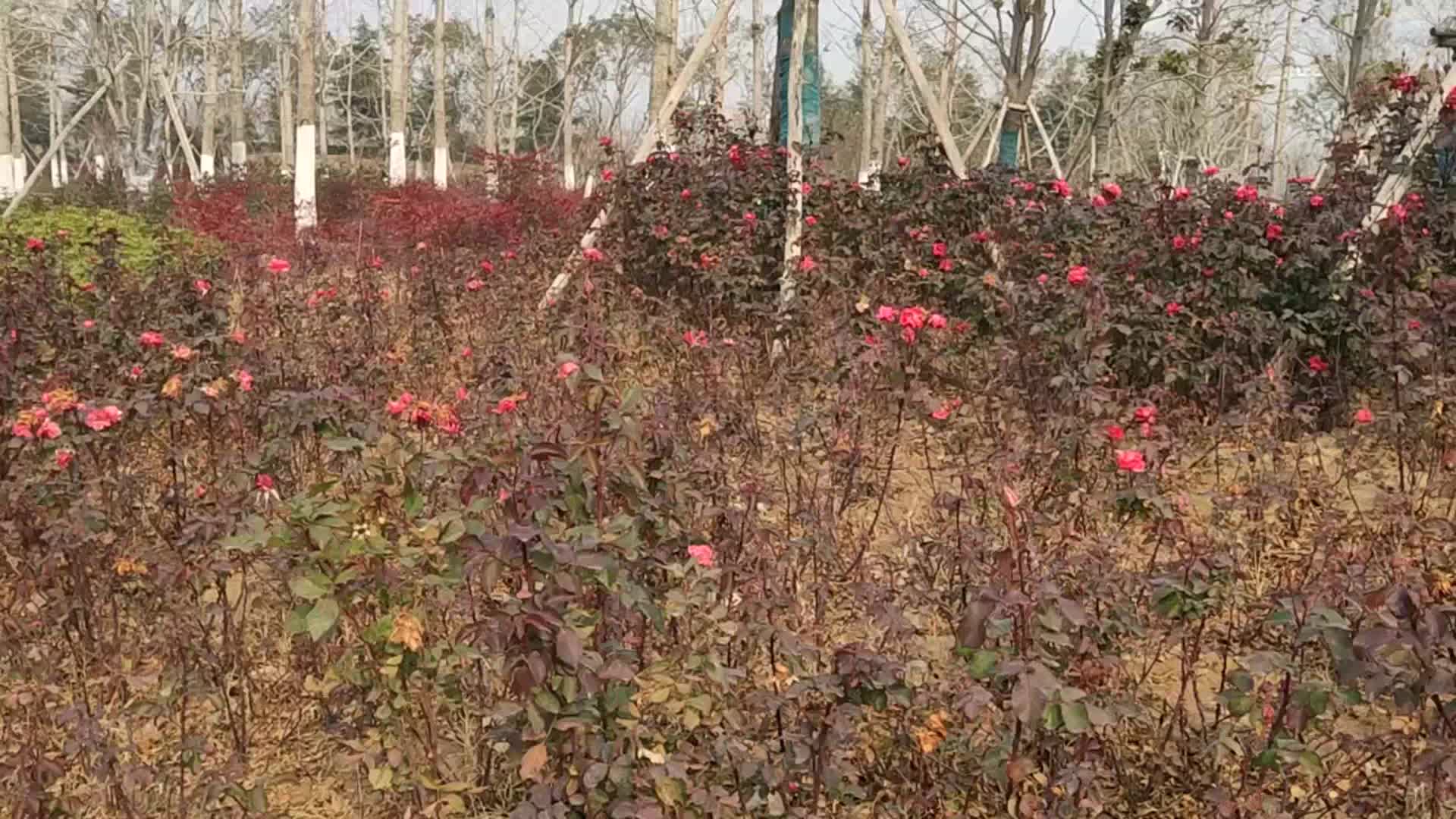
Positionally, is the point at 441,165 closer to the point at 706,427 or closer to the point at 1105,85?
the point at 1105,85

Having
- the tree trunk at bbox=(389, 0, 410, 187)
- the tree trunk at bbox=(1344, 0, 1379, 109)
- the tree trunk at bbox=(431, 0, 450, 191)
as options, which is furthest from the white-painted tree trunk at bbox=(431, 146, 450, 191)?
the tree trunk at bbox=(1344, 0, 1379, 109)

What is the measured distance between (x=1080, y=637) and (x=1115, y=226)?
11.9 feet

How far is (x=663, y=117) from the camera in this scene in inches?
234

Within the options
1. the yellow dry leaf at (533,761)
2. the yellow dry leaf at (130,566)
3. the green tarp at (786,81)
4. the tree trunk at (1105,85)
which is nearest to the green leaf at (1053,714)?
the yellow dry leaf at (533,761)

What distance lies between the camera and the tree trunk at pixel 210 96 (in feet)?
67.8

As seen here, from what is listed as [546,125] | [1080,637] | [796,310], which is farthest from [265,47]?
[1080,637]

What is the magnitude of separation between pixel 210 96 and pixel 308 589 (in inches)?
836

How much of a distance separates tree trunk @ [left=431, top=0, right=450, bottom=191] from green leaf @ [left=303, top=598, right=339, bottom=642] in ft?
56.6

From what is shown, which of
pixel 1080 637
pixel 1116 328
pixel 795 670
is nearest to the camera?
pixel 1080 637

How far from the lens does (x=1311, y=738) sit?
2318 millimetres

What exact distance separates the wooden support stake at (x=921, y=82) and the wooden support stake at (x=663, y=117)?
34.1 inches

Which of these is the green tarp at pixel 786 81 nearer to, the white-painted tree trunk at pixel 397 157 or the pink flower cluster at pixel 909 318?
the pink flower cluster at pixel 909 318

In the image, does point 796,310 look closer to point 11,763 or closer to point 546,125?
point 11,763

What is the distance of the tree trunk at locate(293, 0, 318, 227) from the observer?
12.0 meters
